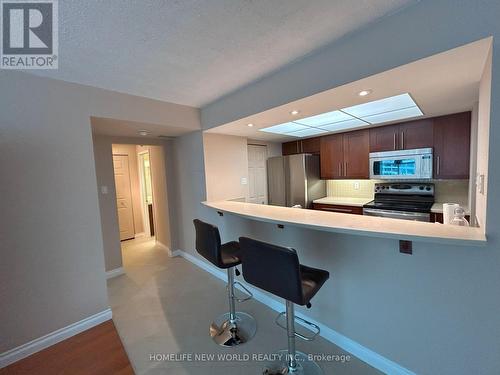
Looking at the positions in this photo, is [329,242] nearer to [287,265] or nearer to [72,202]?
[287,265]

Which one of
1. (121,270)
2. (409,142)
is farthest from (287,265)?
(121,270)

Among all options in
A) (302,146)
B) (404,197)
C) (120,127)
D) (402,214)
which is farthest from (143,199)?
(404,197)

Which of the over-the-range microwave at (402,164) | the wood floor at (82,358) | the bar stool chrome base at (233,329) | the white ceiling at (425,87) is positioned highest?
the white ceiling at (425,87)

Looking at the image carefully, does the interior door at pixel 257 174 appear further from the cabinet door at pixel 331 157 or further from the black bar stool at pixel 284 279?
the black bar stool at pixel 284 279

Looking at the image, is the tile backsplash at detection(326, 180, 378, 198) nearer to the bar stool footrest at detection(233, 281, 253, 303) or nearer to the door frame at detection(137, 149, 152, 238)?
the bar stool footrest at detection(233, 281, 253, 303)

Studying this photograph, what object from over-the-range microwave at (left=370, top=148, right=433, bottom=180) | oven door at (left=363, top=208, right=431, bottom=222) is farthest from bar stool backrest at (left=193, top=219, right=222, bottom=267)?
over-the-range microwave at (left=370, top=148, right=433, bottom=180)

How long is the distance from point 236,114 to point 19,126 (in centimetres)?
199

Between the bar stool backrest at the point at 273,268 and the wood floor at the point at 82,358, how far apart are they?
133 cm

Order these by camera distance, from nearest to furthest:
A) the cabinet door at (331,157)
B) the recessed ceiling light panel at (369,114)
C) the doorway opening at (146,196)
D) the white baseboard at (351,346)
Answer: the white baseboard at (351,346)
the recessed ceiling light panel at (369,114)
the cabinet door at (331,157)
the doorway opening at (146,196)

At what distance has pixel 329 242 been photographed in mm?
1782

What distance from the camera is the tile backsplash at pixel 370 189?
3027 millimetres

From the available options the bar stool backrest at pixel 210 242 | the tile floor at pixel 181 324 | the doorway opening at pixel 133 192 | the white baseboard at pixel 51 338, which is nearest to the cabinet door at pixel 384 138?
the tile floor at pixel 181 324

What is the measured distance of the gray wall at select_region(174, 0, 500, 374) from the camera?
1100mm

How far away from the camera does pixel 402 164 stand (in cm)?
310
